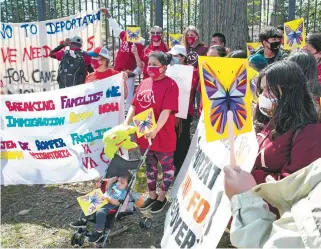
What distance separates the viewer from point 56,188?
503 cm

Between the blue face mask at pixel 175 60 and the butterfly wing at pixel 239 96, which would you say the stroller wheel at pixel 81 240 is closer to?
the butterfly wing at pixel 239 96

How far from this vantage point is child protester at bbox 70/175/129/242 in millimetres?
3591

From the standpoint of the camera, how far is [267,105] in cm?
243

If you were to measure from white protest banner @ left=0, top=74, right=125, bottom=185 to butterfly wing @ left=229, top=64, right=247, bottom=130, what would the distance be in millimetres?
2812

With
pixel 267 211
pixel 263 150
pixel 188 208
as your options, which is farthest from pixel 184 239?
pixel 267 211

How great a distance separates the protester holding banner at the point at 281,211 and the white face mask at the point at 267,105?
762mm

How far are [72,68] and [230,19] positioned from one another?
317cm

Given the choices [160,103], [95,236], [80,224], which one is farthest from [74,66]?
[95,236]

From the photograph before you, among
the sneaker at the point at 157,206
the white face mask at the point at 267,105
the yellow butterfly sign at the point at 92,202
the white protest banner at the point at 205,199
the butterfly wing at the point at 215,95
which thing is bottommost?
the sneaker at the point at 157,206

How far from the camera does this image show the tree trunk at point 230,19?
725 centimetres

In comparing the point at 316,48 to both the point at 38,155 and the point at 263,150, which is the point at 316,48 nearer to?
the point at 263,150

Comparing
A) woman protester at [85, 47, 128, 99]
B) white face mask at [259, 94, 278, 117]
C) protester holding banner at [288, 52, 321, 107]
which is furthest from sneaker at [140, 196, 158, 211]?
white face mask at [259, 94, 278, 117]

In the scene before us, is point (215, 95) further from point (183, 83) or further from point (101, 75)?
point (101, 75)

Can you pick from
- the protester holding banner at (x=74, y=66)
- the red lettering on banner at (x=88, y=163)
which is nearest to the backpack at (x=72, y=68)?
the protester holding banner at (x=74, y=66)
